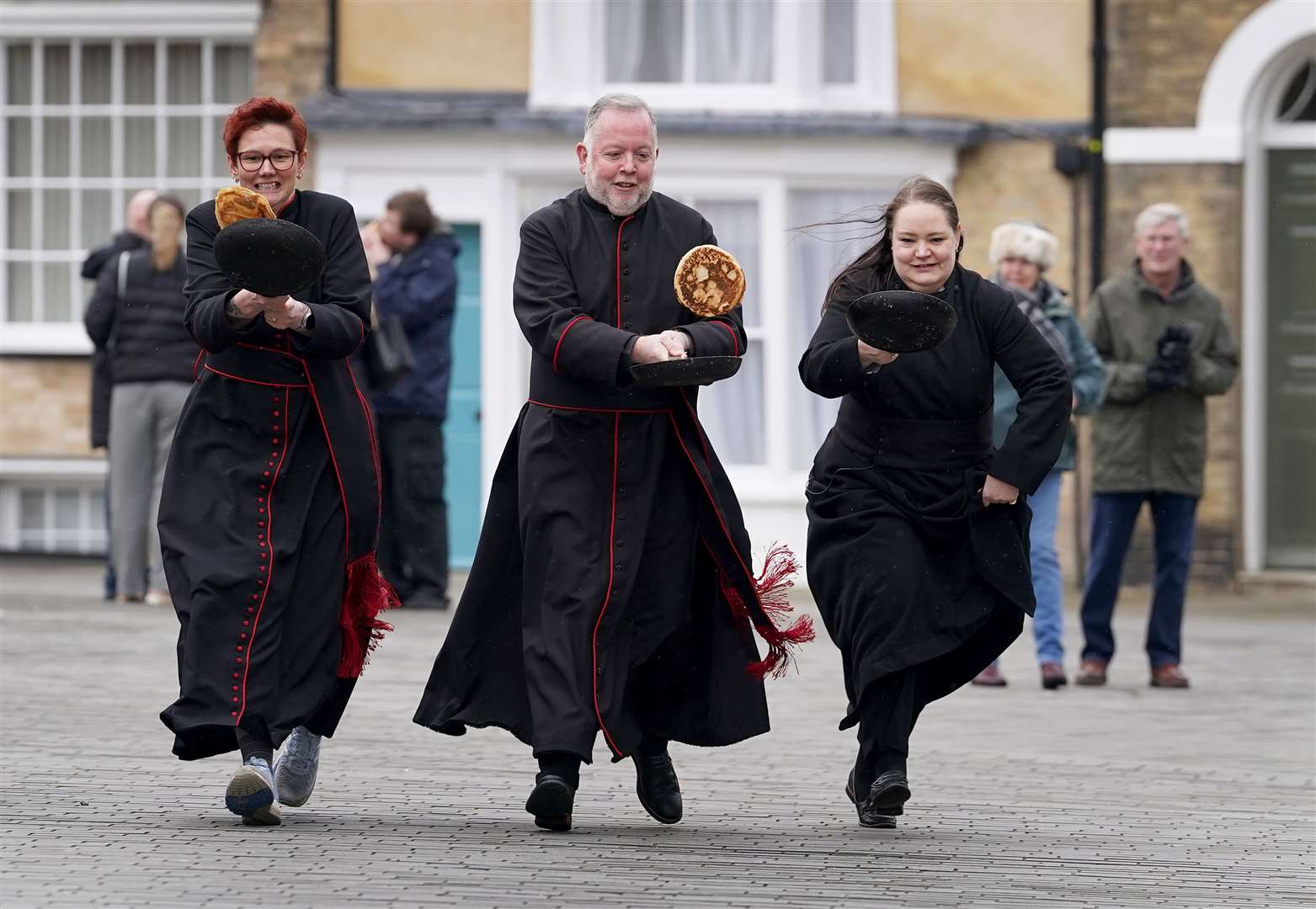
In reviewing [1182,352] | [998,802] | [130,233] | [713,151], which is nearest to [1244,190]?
[713,151]

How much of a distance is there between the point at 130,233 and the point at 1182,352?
586 centimetres

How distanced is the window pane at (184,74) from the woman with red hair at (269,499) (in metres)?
10.7

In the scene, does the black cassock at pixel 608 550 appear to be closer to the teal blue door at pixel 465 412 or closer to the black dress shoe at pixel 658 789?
the black dress shoe at pixel 658 789

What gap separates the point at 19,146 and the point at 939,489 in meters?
11.8

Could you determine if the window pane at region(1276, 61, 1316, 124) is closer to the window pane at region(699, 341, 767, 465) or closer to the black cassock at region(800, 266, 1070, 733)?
the window pane at region(699, 341, 767, 465)

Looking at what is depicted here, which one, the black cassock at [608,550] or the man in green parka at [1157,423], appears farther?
the man in green parka at [1157,423]

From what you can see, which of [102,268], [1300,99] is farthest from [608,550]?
[1300,99]

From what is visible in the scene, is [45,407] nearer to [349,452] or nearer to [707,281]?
[349,452]

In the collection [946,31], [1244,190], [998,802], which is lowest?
[998,802]

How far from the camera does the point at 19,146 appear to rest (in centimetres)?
1717

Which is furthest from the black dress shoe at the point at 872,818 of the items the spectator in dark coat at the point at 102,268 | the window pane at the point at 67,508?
the window pane at the point at 67,508

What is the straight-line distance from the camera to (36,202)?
1720cm

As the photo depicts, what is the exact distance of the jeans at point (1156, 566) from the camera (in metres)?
10.6

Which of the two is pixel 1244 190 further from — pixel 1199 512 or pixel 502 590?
pixel 502 590
